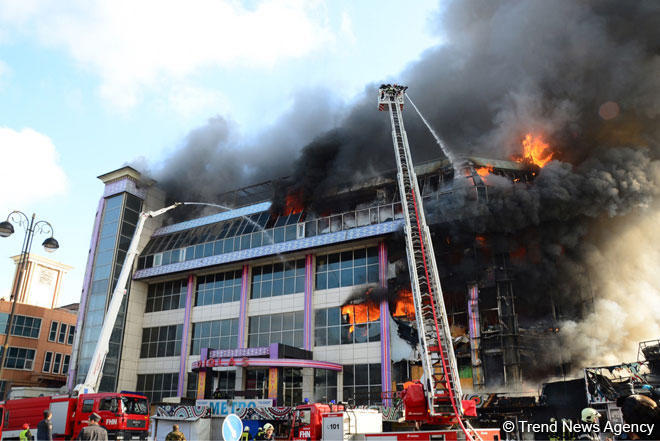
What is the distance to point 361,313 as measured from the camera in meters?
32.9

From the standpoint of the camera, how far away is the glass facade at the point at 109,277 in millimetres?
39875

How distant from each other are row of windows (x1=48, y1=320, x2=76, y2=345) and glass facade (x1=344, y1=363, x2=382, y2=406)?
31.0 metres

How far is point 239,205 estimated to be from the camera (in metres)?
46.3

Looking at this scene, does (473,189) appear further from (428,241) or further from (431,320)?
(431,320)

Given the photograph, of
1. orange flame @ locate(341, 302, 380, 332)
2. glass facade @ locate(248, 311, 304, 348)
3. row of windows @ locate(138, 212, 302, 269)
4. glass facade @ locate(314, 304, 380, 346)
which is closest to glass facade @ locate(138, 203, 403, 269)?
row of windows @ locate(138, 212, 302, 269)

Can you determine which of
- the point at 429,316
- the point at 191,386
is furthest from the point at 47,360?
the point at 429,316

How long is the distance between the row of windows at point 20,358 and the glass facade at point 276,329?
78.9ft

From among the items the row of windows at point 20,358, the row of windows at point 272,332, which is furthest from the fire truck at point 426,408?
the row of windows at point 20,358

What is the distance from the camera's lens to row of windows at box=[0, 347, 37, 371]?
4525 centimetres

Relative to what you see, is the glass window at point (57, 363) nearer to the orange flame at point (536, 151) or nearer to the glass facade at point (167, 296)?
the glass facade at point (167, 296)

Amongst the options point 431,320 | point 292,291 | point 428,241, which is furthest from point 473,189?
point 292,291

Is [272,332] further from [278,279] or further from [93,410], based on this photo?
[93,410]

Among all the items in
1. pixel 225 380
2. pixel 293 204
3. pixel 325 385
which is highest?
pixel 293 204

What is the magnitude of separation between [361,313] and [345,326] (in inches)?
53.6
